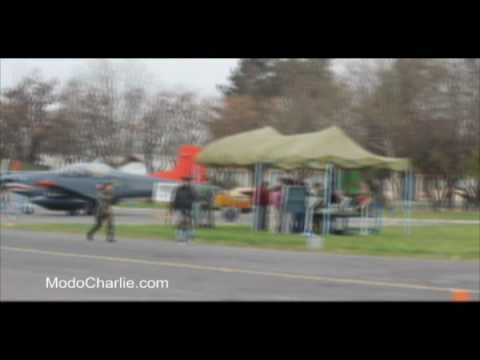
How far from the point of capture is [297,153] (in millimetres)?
26578

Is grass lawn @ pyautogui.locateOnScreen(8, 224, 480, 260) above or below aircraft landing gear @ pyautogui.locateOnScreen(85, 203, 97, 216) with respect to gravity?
below

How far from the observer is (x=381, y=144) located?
5619 cm

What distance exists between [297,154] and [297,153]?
70 millimetres

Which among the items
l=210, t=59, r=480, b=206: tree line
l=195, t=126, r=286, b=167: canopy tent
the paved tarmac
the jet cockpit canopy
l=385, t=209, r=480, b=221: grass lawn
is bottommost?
the paved tarmac

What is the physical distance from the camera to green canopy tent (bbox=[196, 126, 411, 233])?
1045 inches

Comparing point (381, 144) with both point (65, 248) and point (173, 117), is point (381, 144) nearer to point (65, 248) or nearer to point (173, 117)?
point (173, 117)

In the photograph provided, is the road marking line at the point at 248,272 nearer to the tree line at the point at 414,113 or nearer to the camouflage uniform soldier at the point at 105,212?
the camouflage uniform soldier at the point at 105,212

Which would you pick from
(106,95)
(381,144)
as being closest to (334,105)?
(381,144)

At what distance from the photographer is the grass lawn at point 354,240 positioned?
22.5m

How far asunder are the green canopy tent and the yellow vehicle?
1205cm

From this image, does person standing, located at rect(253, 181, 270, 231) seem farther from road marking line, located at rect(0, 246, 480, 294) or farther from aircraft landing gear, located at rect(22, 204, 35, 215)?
aircraft landing gear, located at rect(22, 204, 35, 215)

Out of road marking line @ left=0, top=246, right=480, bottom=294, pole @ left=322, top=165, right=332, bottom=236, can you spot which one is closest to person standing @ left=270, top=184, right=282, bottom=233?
pole @ left=322, top=165, right=332, bottom=236

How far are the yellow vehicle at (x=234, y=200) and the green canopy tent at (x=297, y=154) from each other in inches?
474

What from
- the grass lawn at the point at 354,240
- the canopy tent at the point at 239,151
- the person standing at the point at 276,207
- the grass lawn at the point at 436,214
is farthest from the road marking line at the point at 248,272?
the grass lawn at the point at 436,214
